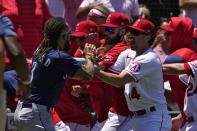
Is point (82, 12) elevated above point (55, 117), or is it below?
above

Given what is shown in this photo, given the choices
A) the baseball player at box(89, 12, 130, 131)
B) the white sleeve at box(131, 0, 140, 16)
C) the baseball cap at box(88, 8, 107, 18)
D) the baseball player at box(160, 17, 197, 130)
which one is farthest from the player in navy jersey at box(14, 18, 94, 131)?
the white sleeve at box(131, 0, 140, 16)

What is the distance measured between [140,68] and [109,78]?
33 centimetres

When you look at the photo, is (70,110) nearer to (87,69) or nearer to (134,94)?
(134,94)

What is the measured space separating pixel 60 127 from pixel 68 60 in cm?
171

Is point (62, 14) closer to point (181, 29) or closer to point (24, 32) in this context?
point (24, 32)

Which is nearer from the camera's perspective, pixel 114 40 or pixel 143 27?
pixel 143 27

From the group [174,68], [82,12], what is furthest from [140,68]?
[82,12]

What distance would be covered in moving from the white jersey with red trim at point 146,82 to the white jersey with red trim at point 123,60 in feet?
Result: 1.14

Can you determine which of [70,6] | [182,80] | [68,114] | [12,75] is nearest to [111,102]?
[68,114]

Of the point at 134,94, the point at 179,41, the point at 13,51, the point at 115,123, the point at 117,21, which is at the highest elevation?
the point at 13,51

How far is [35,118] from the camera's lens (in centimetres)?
530

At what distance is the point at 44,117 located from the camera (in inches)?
209

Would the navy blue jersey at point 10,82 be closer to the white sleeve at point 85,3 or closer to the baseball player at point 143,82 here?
the baseball player at point 143,82

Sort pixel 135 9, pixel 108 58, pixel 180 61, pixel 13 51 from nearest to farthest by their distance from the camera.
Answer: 1. pixel 13 51
2. pixel 180 61
3. pixel 108 58
4. pixel 135 9
